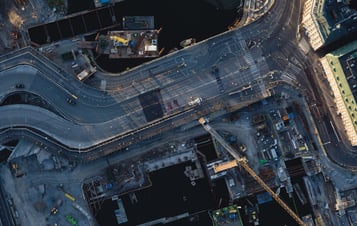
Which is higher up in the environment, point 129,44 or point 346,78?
point 129,44

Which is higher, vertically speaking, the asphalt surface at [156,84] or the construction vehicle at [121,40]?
the construction vehicle at [121,40]

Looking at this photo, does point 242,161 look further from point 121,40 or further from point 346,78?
point 121,40

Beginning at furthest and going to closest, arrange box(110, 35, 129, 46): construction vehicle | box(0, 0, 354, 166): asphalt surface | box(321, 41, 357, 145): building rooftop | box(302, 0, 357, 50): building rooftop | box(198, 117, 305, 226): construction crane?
box(110, 35, 129, 46): construction vehicle → box(0, 0, 354, 166): asphalt surface → box(198, 117, 305, 226): construction crane → box(302, 0, 357, 50): building rooftop → box(321, 41, 357, 145): building rooftop

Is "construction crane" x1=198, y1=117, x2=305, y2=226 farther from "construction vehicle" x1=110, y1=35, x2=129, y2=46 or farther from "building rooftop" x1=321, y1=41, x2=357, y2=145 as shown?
"construction vehicle" x1=110, y1=35, x2=129, y2=46

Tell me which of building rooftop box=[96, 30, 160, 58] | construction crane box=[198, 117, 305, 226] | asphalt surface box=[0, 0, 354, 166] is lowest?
construction crane box=[198, 117, 305, 226]

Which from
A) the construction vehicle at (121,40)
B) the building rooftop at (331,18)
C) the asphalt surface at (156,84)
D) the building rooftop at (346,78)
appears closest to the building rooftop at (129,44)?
the construction vehicle at (121,40)

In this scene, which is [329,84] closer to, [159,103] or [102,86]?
[159,103]

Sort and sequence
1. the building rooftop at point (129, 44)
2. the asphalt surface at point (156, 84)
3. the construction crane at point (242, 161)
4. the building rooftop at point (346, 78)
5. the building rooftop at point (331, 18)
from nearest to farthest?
the building rooftop at point (346, 78) < the building rooftop at point (331, 18) < the construction crane at point (242, 161) < the asphalt surface at point (156, 84) < the building rooftop at point (129, 44)

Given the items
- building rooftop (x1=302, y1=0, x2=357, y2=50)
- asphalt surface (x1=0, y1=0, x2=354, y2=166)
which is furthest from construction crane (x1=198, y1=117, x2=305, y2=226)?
building rooftop (x1=302, y1=0, x2=357, y2=50)

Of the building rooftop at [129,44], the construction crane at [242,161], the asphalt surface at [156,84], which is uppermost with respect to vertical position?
the building rooftop at [129,44]

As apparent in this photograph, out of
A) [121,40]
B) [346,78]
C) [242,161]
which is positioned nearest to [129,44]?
[121,40]

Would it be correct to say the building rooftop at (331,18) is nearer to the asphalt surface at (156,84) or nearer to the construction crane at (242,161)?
the asphalt surface at (156,84)

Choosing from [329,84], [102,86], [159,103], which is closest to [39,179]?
[102,86]
